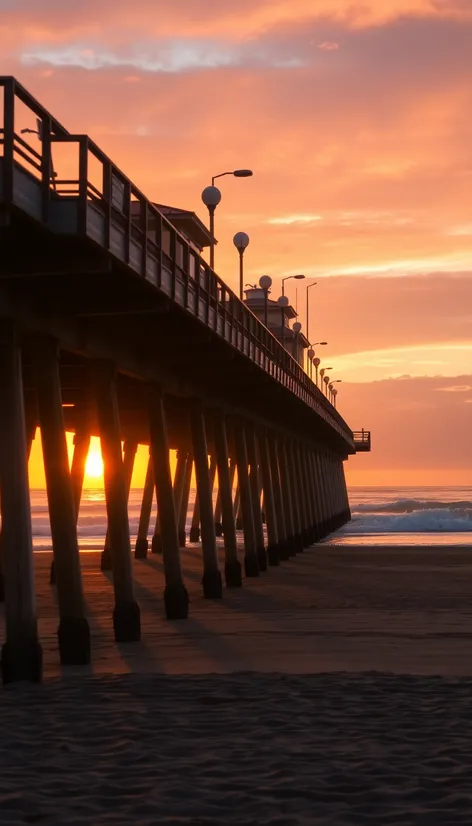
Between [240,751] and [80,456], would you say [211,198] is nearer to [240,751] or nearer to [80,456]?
[80,456]

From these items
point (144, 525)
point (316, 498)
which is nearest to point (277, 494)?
point (144, 525)

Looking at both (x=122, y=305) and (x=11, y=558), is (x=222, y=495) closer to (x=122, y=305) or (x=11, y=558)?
(x=122, y=305)

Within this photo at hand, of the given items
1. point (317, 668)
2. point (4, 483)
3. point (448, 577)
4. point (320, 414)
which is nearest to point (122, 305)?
point (4, 483)

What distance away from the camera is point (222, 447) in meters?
32.4

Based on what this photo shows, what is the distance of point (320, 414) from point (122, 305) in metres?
37.4

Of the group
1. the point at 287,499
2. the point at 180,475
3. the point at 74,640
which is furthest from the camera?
the point at 180,475

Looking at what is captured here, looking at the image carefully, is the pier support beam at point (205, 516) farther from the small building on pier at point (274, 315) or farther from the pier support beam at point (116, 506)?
the small building on pier at point (274, 315)

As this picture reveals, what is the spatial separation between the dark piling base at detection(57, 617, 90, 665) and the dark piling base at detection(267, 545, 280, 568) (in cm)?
2546

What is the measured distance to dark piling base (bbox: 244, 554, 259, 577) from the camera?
119ft

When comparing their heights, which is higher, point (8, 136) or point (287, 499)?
point (8, 136)

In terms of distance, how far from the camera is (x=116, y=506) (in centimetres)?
1977

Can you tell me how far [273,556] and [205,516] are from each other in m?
15.0

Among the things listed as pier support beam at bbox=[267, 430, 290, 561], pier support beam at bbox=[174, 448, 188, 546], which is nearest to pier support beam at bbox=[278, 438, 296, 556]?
pier support beam at bbox=[267, 430, 290, 561]

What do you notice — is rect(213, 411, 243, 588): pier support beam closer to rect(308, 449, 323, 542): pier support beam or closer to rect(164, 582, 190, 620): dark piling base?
rect(164, 582, 190, 620): dark piling base
